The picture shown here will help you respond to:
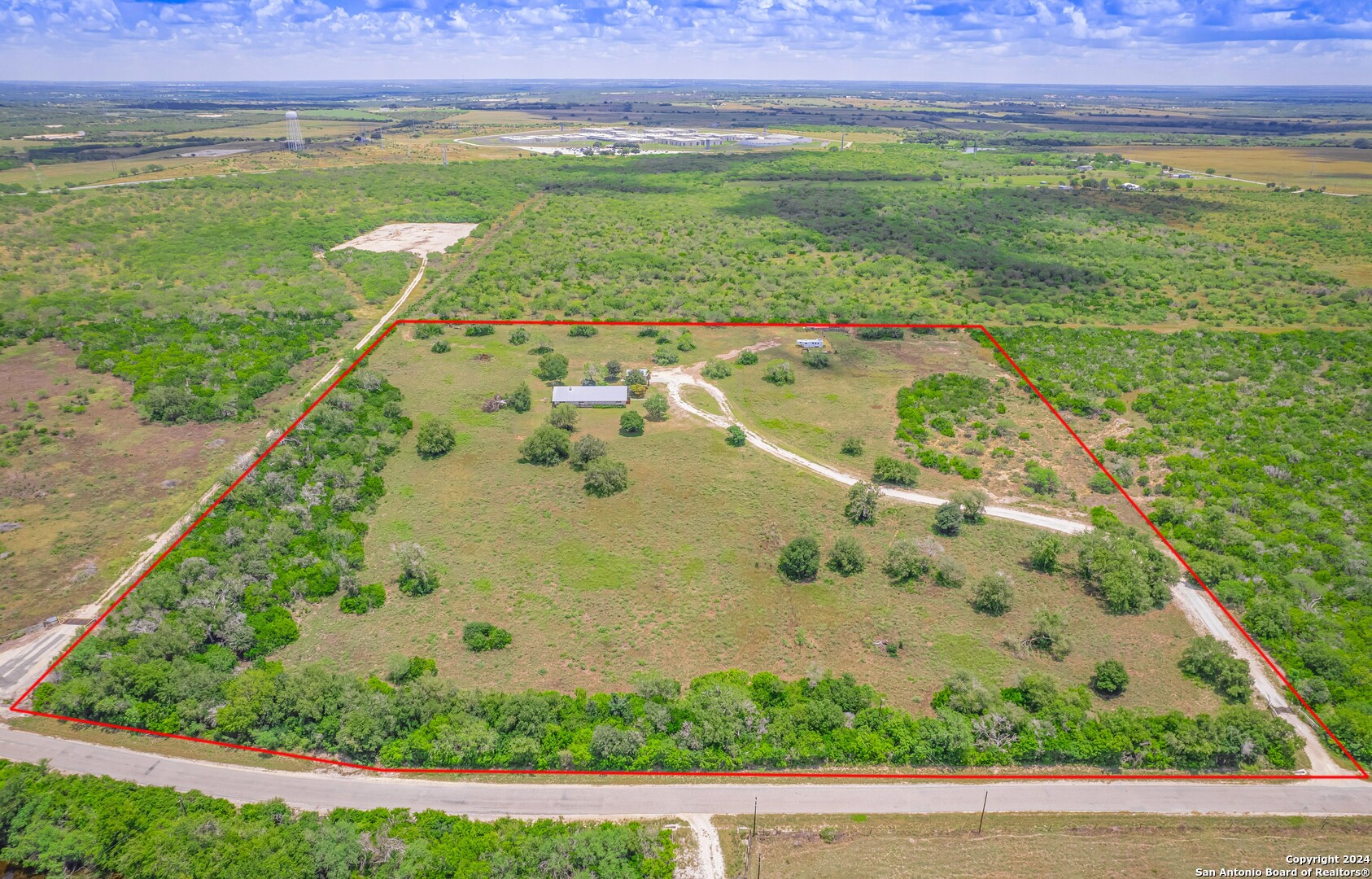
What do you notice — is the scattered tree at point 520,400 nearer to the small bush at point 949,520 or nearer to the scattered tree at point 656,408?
the scattered tree at point 656,408

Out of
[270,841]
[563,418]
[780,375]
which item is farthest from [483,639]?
[780,375]

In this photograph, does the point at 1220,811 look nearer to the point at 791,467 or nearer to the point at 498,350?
the point at 791,467

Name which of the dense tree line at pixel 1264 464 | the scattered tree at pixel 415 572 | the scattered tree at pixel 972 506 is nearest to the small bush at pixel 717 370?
the scattered tree at pixel 972 506

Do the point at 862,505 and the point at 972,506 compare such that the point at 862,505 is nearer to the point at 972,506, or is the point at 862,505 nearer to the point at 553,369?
the point at 972,506

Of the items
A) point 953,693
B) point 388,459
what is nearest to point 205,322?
point 388,459

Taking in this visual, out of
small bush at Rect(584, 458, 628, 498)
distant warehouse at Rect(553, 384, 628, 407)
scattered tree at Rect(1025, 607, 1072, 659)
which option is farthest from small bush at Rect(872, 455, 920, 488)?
distant warehouse at Rect(553, 384, 628, 407)

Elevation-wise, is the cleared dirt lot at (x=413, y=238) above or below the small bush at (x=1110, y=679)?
above
